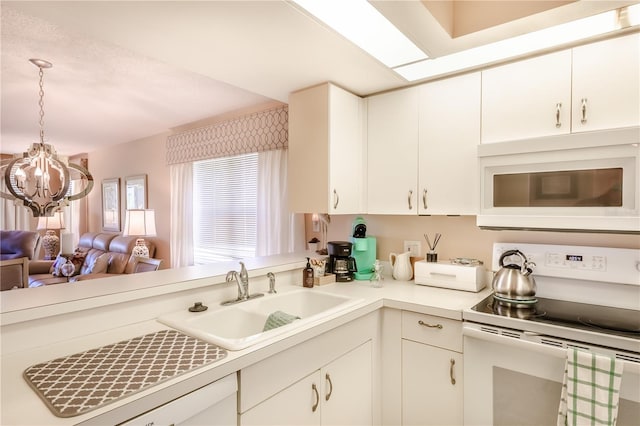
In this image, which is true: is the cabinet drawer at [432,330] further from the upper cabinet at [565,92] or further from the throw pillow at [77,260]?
the throw pillow at [77,260]

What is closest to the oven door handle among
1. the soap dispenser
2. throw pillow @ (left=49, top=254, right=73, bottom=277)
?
the soap dispenser

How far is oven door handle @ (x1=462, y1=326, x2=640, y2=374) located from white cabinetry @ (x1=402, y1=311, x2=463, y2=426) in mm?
101

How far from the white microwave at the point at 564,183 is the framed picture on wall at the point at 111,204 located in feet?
19.3

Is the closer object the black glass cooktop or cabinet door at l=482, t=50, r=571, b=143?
the black glass cooktop

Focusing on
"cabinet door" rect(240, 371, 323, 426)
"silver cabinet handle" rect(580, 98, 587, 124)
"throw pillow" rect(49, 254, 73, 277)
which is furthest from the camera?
"throw pillow" rect(49, 254, 73, 277)

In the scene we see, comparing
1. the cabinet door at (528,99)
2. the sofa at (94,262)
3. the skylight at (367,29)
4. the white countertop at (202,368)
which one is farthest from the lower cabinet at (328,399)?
the sofa at (94,262)

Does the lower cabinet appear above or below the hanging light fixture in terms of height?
below

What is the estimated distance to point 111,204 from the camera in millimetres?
5844

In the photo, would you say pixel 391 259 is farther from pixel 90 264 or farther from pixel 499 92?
pixel 90 264

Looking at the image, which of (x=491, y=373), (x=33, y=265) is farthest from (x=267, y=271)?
(x=33, y=265)

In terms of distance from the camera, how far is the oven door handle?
3.79 ft

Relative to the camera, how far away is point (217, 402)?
1.00m

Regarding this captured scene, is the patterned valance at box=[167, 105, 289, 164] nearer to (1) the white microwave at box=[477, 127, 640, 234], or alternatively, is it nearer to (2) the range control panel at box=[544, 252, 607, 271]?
(1) the white microwave at box=[477, 127, 640, 234]

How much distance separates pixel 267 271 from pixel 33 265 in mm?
4979
